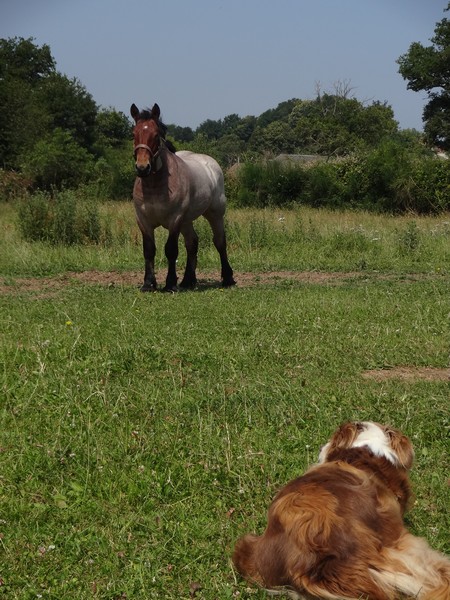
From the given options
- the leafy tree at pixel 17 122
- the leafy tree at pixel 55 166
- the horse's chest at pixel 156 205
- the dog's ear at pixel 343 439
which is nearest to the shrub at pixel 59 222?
the horse's chest at pixel 156 205

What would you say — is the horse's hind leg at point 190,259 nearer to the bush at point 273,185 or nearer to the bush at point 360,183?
the bush at point 360,183

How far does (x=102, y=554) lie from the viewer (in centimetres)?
366

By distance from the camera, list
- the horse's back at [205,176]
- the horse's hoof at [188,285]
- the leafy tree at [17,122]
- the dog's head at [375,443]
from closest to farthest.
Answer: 1. the dog's head at [375,443]
2. the horse's back at [205,176]
3. the horse's hoof at [188,285]
4. the leafy tree at [17,122]

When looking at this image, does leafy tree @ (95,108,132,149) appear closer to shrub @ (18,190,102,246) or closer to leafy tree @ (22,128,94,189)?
leafy tree @ (22,128,94,189)

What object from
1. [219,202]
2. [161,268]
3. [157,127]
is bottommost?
[161,268]

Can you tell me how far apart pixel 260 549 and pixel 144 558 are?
651mm

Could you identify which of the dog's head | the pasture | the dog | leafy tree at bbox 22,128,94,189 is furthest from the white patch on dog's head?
leafy tree at bbox 22,128,94,189

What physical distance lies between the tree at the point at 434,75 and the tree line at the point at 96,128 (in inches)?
2.6

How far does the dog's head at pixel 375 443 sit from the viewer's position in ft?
12.4

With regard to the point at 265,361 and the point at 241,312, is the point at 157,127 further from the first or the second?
the point at 265,361

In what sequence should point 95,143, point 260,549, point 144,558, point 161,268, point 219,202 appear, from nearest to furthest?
point 260,549, point 144,558, point 219,202, point 161,268, point 95,143

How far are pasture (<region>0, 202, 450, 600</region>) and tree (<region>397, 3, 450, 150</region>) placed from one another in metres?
43.2

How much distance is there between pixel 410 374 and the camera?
22.1 ft

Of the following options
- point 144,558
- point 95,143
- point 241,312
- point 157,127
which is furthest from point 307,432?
point 95,143
